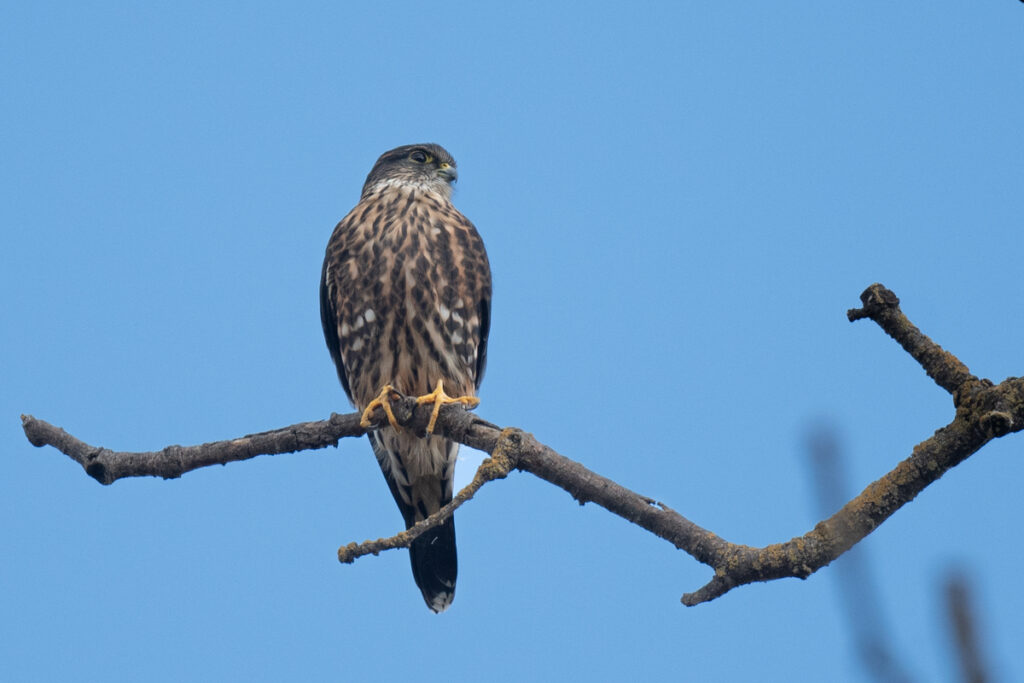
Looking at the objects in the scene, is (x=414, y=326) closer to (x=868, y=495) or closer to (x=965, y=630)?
(x=868, y=495)

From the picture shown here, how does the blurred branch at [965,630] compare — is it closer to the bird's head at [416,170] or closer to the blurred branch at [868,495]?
the blurred branch at [868,495]

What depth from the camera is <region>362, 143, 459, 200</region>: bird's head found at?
4.84 m

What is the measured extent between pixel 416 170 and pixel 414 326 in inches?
50.6

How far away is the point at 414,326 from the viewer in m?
3.93

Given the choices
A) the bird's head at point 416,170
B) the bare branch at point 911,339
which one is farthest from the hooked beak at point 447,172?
the bare branch at point 911,339

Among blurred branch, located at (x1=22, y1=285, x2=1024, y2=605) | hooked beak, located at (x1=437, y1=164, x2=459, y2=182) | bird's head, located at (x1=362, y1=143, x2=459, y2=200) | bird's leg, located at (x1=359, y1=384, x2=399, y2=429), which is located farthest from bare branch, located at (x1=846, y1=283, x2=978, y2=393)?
hooked beak, located at (x1=437, y1=164, x2=459, y2=182)

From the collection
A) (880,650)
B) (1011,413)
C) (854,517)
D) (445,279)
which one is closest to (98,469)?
(445,279)

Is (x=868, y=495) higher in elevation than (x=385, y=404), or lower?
lower

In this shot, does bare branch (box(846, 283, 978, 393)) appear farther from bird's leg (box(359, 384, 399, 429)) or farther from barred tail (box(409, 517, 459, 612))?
barred tail (box(409, 517, 459, 612))

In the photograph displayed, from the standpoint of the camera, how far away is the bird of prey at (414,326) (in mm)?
3945

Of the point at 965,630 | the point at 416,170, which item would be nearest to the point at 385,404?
the point at 416,170

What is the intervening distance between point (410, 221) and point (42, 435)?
171 cm

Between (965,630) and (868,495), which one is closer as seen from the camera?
(965,630)

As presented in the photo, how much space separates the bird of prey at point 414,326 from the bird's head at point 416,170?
43 cm
